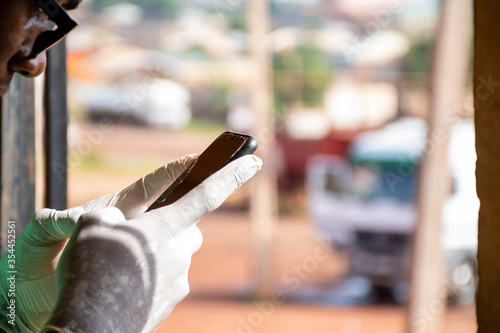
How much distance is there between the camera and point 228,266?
9617mm

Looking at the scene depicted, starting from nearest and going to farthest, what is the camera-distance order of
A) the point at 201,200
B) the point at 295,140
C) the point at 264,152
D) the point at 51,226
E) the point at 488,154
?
the point at 488,154 → the point at 201,200 → the point at 51,226 → the point at 264,152 → the point at 295,140

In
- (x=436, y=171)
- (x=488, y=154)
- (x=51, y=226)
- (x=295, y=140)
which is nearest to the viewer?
(x=488, y=154)

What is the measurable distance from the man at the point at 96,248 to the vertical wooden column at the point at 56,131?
97cm

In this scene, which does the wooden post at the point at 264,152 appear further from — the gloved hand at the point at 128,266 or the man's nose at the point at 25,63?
the gloved hand at the point at 128,266

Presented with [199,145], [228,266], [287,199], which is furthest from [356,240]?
[199,145]

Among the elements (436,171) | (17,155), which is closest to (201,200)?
(17,155)

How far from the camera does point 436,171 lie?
4.57 m

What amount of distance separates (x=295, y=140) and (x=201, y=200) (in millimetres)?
12316

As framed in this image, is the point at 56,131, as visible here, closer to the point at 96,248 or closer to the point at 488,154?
the point at 96,248

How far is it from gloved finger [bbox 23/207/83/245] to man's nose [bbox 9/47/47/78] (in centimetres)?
31

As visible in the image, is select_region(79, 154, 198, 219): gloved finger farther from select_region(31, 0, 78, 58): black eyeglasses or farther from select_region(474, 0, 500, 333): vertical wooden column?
select_region(474, 0, 500, 333): vertical wooden column

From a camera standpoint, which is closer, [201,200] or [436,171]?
[201,200]

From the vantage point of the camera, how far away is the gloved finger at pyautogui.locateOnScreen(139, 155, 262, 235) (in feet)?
3.77

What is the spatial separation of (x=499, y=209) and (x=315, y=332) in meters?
5.78
